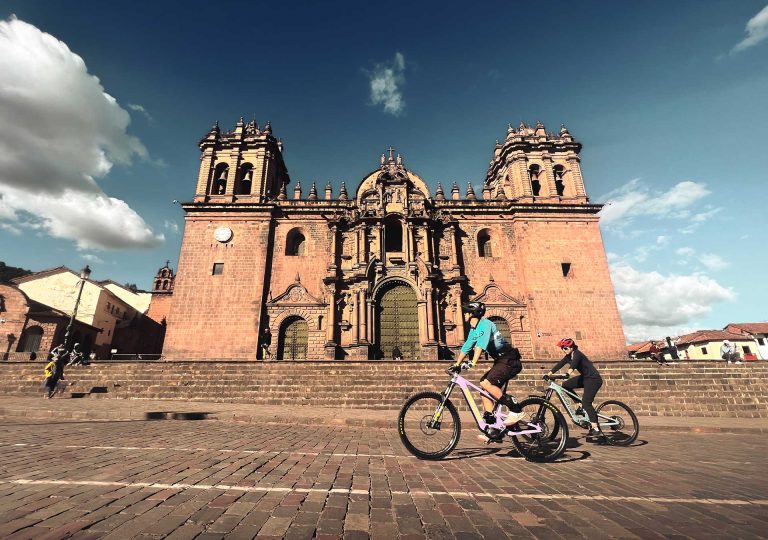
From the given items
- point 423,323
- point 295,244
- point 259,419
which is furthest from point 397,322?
point 259,419

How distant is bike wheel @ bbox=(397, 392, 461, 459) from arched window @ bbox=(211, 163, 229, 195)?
88.2ft

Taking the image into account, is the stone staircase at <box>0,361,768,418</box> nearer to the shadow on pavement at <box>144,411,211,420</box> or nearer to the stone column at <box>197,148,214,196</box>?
the shadow on pavement at <box>144,411,211,420</box>

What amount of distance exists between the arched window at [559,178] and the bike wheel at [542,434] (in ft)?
85.4

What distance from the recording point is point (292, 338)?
2270 cm

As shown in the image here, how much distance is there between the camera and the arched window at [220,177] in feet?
88.7

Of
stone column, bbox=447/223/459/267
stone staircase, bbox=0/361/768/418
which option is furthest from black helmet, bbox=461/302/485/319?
stone column, bbox=447/223/459/267

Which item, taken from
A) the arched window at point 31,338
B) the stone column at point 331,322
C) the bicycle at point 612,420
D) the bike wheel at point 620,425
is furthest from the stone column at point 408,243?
the arched window at point 31,338

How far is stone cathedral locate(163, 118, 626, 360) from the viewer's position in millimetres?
22156

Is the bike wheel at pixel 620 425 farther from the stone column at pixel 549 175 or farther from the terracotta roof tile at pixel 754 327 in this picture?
the terracotta roof tile at pixel 754 327

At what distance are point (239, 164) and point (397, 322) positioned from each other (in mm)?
17601

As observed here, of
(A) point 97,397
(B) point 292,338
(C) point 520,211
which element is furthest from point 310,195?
(A) point 97,397

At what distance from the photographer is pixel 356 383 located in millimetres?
14234

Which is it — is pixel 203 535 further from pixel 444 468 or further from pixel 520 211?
pixel 520 211

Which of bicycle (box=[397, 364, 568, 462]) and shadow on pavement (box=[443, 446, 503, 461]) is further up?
bicycle (box=[397, 364, 568, 462])
